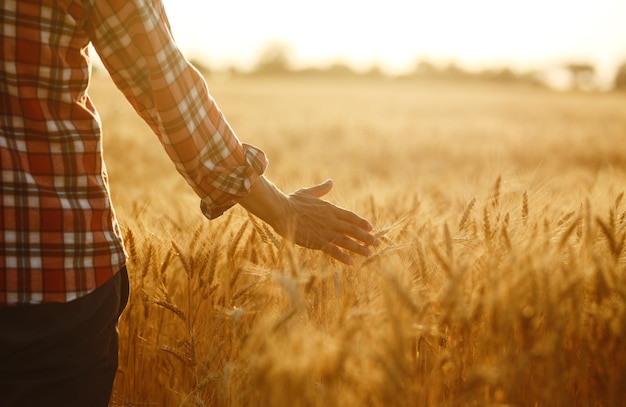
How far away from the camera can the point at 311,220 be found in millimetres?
1177

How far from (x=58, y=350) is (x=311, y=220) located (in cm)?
56

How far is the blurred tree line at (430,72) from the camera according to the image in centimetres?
4103

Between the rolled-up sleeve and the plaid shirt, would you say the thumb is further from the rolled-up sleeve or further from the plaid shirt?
the plaid shirt

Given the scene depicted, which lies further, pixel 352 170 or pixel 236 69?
pixel 236 69

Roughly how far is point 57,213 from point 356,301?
0.56 m

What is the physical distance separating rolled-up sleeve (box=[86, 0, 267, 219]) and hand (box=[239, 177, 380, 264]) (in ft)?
0.19

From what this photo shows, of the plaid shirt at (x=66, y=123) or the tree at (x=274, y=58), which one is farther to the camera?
the tree at (x=274, y=58)

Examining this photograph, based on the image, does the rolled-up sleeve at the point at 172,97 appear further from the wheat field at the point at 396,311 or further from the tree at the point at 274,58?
the tree at the point at 274,58

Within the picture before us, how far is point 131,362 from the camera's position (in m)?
1.38

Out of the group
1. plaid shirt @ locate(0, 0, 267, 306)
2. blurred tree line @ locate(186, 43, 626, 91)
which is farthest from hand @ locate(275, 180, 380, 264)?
blurred tree line @ locate(186, 43, 626, 91)

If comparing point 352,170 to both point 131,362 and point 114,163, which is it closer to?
point 114,163

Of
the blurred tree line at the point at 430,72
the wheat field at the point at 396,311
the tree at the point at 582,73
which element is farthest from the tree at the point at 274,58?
the wheat field at the point at 396,311

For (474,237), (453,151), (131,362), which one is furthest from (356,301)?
(453,151)

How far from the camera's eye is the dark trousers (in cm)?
84
